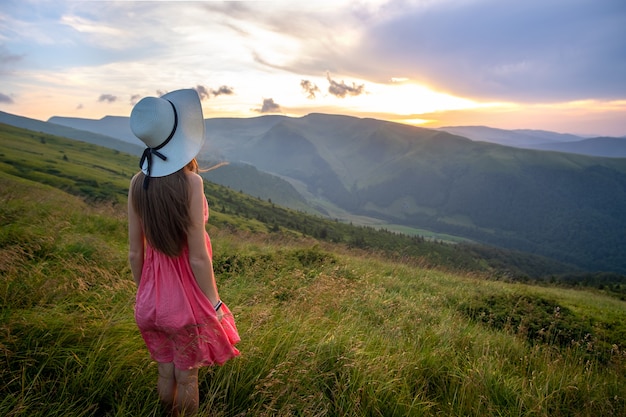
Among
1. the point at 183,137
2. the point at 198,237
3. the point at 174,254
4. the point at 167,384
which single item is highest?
the point at 183,137

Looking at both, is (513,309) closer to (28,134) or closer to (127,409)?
(127,409)

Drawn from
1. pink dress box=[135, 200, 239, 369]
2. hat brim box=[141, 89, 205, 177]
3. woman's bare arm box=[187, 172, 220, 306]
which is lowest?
pink dress box=[135, 200, 239, 369]

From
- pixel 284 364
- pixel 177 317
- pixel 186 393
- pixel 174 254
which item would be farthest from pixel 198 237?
pixel 284 364

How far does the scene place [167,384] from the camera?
281 centimetres

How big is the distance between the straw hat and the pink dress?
2.37 ft

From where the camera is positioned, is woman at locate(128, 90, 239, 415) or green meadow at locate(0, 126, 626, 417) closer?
woman at locate(128, 90, 239, 415)

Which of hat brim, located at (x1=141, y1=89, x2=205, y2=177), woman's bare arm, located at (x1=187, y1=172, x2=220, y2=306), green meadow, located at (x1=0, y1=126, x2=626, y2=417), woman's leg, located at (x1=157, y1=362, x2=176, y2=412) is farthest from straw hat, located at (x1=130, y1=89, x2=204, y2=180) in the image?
green meadow, located at (x1=0, y1=126, x2=626, y2=417)

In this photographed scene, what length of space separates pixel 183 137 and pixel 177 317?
4.89 ft

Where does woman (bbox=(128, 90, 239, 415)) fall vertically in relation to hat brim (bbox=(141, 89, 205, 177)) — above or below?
below

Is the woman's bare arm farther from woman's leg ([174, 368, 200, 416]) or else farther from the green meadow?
the green meadow

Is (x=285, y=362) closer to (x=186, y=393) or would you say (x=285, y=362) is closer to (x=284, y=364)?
(x=284, y=364)

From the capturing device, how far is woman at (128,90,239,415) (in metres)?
2.66

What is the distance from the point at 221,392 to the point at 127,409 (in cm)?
74

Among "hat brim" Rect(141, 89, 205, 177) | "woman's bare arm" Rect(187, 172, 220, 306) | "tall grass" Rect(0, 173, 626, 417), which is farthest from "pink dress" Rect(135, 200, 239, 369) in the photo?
"hat brim" Rect(141, 89, 205, 177)
